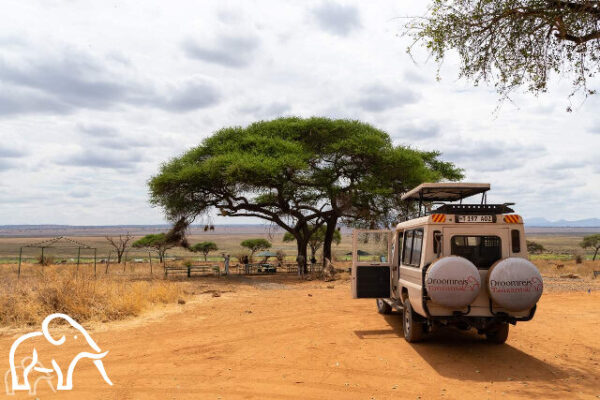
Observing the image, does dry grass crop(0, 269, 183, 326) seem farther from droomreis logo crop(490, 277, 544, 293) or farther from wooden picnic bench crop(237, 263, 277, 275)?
wooden picnic bench crop(237, 263, 277, 275)

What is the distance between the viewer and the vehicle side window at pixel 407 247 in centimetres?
1095

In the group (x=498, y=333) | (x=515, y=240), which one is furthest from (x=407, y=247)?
(x=498, y=333)

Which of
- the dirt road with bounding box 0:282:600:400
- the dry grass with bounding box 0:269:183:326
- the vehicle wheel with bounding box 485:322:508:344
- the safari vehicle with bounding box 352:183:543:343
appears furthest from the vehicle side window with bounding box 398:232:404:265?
the dry grass with bounding box 0:269:183:326

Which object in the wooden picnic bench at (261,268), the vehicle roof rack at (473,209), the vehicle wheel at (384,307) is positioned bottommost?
the wooden picnic bench at (261,268)

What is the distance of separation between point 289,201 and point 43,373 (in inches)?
1011

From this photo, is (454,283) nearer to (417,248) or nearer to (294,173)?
(417,248)

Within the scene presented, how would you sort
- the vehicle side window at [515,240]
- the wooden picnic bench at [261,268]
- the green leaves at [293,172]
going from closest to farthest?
the vehicle side window at [515,240]
the green leaves at [293,172]
the wooden picnic bench at [261,268]

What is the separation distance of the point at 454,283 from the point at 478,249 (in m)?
1.24

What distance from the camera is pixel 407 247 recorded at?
1116cm

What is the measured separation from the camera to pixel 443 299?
28.9 feet

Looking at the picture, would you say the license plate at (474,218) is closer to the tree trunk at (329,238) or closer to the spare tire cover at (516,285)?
the spare tire cover at (516,285)

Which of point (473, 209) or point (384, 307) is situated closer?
point (473, 209)

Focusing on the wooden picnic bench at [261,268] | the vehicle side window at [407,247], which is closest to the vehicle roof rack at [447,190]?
the vehicle side window at [407,247]

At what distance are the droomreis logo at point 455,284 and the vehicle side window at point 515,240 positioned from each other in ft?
4.53
